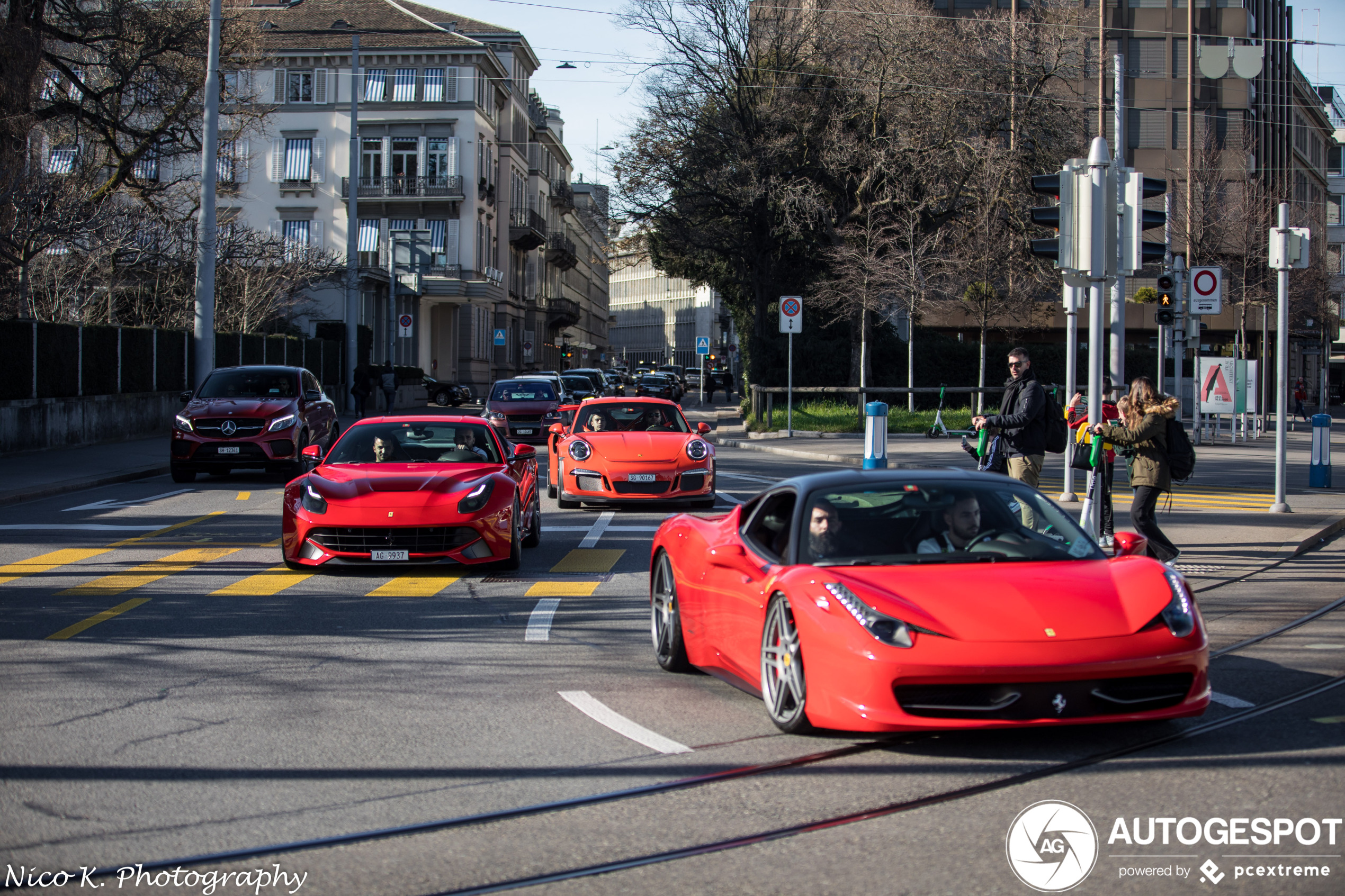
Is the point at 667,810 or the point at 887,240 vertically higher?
the point at 887,240

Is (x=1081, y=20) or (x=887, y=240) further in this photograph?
(x=1081, y=20)

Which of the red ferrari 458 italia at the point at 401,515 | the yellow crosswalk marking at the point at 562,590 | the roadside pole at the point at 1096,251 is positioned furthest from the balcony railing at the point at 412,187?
the yellow crosswalk marking at the point at 562,590

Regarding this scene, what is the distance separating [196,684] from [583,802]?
3.05 metres

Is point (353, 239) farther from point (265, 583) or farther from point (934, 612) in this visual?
point (934, 612)

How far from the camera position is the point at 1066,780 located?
531 centimetres

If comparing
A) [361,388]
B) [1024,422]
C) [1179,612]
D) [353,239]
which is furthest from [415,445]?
[353,239]

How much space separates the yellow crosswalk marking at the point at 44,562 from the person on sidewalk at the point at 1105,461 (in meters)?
9.12

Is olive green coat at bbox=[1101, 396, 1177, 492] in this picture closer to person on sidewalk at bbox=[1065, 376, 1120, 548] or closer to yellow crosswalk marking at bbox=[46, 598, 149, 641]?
person on sidewalk at bbox=[1065, 376, 1120, 548]

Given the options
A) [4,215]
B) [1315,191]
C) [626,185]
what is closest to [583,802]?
[4,215]

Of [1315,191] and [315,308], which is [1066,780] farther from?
[1315,191]

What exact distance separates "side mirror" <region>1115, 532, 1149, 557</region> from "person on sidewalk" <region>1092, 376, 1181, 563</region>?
4.82 metres

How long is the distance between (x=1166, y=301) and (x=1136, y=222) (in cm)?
1508

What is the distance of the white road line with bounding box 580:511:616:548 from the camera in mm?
13750

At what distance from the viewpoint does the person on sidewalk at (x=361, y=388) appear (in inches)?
1673
